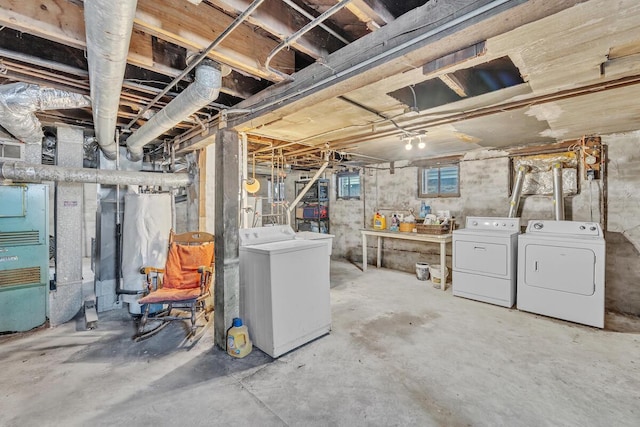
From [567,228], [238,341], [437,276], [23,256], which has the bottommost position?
[238,341]

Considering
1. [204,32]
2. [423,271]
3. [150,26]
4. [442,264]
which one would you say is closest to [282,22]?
[204,32]

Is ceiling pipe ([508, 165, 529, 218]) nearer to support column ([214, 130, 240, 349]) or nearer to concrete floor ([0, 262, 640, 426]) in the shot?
concrete floor ([0, 262, 640, 426])

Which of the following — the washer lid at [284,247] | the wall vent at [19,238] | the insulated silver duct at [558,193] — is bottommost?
the washer lid at [284,247]

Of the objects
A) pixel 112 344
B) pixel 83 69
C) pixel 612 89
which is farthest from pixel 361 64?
pixel 112 344

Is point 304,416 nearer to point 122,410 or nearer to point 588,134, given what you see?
point 122,410

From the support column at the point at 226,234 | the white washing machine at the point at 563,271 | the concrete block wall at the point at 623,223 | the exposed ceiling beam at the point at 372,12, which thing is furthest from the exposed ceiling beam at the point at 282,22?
the concrete block wall at the point at 623,223

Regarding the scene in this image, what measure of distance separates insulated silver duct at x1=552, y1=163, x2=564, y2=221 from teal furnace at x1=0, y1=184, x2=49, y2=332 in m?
6.30

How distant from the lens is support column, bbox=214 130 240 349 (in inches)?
106

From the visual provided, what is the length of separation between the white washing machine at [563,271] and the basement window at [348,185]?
139 inches

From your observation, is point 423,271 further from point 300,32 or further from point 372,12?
point 300,32

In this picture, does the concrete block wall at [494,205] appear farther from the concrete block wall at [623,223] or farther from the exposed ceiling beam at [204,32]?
the exposed ceiling beam at [204,32]

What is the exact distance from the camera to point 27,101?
203 cm

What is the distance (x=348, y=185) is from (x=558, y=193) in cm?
387

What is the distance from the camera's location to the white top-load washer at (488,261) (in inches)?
146
